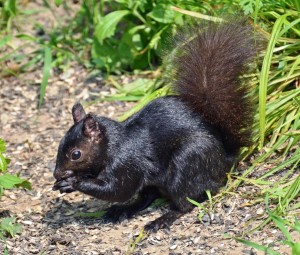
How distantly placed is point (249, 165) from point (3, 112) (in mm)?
2280

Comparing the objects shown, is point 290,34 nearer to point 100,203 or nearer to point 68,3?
point 100,203

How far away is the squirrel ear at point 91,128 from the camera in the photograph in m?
4.68

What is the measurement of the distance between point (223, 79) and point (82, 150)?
94cm

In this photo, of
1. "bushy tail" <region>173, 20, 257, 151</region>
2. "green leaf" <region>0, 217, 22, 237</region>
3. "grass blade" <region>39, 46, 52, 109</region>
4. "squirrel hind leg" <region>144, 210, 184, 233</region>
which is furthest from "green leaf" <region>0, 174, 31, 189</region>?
"grass blade" <region>39, 46, 52, 109</region>

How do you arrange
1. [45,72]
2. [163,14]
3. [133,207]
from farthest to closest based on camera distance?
[45,72], [163,14], [133,207]

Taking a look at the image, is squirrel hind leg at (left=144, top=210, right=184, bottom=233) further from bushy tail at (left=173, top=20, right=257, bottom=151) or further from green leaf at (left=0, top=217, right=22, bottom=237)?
green leaf at (left=0, top=217, right=22, bottom=237)

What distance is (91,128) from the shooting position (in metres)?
4.72

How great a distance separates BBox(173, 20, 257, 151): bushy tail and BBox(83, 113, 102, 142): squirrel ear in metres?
0.57

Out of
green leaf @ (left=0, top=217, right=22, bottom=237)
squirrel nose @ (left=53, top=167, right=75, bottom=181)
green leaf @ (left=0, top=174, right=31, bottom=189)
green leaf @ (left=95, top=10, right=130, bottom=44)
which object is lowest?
green leaf @ (left=0, top=217, right=22, bottom=237)

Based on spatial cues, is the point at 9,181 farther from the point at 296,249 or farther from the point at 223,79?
the point at 296,249

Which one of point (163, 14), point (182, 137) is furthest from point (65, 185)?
point (163, 14)

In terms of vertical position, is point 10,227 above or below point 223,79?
below

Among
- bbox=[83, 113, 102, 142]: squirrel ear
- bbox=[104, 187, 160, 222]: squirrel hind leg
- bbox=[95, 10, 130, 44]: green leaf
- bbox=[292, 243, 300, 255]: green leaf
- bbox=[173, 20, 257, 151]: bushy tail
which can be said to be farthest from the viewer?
bbox=[95, 10, 130, 44]: green leaf

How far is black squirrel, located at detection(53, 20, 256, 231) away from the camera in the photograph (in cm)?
475
